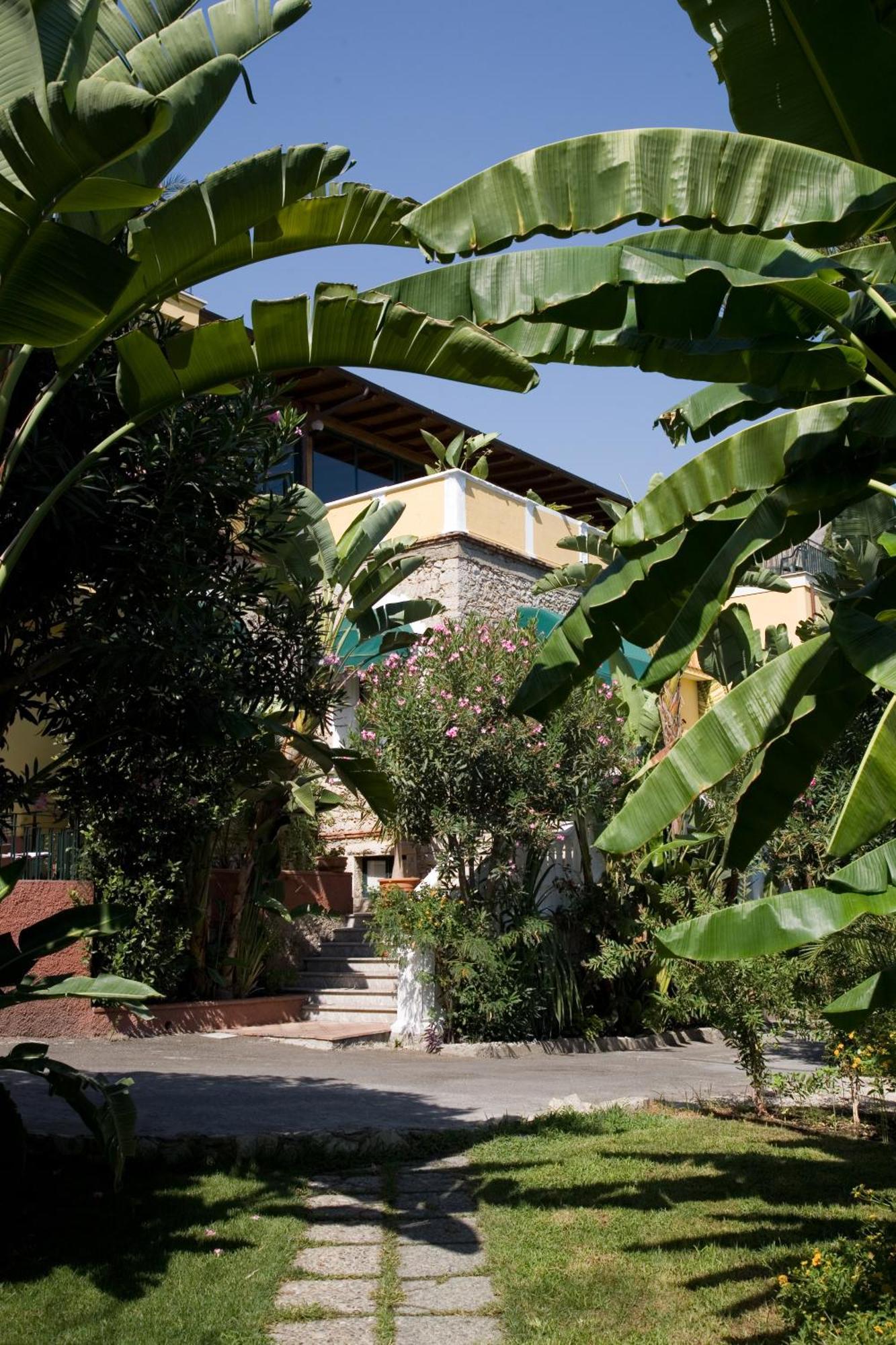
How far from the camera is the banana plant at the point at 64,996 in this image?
18.4 ft

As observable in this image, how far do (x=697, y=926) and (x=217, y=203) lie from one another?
3.30 m

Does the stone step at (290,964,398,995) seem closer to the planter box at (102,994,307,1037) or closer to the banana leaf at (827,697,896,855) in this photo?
the planter box at (102,994,307,1037)

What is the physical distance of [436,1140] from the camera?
800 cm

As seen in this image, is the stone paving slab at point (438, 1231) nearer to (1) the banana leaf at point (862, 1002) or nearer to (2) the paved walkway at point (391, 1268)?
(2) the paved walkway at point (391, 1268)

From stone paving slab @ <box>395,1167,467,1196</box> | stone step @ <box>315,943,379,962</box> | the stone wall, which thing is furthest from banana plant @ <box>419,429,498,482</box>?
stone paving slab @ <box>395,1167,467,1196</box>

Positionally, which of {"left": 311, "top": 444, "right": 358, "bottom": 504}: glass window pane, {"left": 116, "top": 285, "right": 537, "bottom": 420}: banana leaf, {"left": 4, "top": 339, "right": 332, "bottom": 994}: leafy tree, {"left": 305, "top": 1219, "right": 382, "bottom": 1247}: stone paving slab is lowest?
{"left": 305, "top": 1219, "right": 382, "bottom": 1247}: stone paving slab

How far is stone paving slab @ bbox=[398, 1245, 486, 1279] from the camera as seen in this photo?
5.37m

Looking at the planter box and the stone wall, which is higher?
the stone wall

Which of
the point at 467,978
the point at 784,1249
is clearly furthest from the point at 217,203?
the point at 467,978

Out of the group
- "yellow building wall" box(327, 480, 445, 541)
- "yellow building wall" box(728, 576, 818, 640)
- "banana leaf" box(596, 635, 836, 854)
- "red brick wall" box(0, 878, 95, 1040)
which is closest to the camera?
"banana leaf" box(596, 635, 836, 854)

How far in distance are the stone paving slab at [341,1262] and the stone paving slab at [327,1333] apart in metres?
0.53

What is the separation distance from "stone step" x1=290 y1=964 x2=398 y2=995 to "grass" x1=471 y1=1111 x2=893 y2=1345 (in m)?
7.15

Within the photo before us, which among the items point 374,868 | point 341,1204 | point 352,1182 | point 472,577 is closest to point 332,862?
point 374,868

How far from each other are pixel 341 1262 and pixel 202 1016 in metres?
8.65
